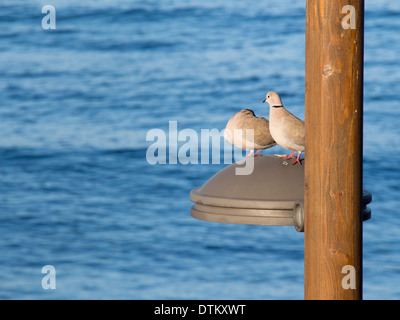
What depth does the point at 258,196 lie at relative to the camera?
341cm

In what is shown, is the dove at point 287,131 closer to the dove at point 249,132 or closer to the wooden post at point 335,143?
the dove at point 249,132

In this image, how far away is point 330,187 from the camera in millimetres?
3074

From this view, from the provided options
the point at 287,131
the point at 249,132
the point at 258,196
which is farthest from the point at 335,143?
the point at 249,132

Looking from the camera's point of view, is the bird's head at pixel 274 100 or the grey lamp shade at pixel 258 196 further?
the bird's head at pixel 274 100

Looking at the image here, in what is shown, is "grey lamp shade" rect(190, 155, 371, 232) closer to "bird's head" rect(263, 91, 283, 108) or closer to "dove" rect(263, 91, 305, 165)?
"dove" rect(263, 91, 305, 165)

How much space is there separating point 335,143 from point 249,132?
0.77 meters

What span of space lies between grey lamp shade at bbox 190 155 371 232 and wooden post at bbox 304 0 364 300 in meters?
0.16

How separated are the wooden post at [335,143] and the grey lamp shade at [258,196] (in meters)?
0.16

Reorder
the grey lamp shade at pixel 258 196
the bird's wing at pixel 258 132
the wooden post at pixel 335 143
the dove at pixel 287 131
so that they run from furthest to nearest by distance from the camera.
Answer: the bird's wing at pixel 258 132
the dove at pixel 287 131
the grey lamp shade at pixel 258 196
the wooden post at pixel 335 143

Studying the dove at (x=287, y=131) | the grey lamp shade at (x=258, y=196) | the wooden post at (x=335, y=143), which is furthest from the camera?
the dove at (x=287, y=131)

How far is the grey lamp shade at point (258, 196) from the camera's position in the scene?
3332 millimetres

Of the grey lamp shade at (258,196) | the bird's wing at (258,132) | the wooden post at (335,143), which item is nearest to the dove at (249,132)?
the bird's wing at (258,132)

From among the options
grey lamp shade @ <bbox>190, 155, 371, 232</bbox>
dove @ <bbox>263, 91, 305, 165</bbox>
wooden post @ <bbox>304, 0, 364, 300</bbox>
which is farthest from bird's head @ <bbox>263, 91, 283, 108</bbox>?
wooden post @ <bbox>304, 0, 364, 300</bbox>

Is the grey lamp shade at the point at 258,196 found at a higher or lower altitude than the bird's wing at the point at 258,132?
lower
